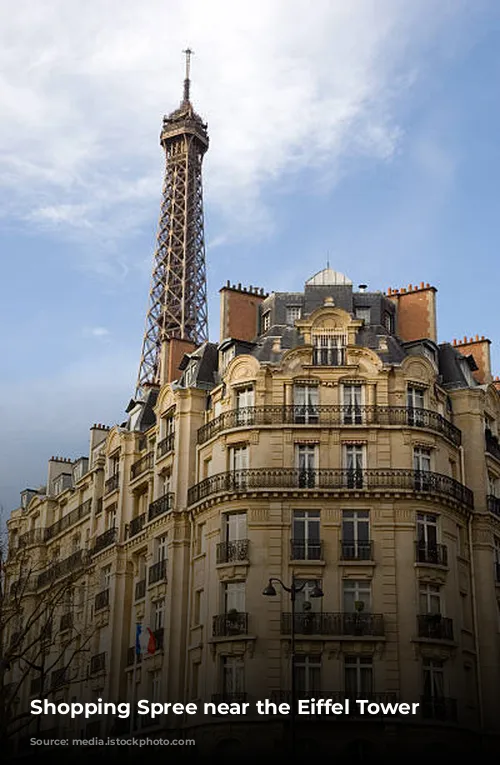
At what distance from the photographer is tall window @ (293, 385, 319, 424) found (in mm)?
40812

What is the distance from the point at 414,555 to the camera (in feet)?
126

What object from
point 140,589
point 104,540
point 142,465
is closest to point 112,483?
point 104,540

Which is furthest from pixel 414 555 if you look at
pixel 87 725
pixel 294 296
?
pixel 87 725

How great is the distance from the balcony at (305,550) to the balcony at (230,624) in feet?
8.36

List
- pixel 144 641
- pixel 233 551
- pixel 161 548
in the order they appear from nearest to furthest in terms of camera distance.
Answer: pixel 233 551 → pixel 144 641 → pixel 161 548

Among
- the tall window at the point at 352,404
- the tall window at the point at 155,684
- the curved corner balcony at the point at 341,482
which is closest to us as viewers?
the curved corner balcony at the point at 341,482

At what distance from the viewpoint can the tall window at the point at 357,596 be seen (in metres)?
38.0

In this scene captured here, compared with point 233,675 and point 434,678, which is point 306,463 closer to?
point 233,675

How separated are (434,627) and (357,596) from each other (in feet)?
8.64

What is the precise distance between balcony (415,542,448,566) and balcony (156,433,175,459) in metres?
10.4


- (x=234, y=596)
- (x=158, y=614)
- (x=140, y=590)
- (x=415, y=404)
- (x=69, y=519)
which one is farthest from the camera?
(x=69, y=519)

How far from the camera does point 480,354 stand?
4641cm

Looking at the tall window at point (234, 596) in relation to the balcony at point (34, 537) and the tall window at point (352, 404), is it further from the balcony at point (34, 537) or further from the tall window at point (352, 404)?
the balcony at point (34, 537)

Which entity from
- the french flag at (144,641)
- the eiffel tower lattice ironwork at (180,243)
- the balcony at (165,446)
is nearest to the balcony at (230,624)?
the french flag at (144,641)
